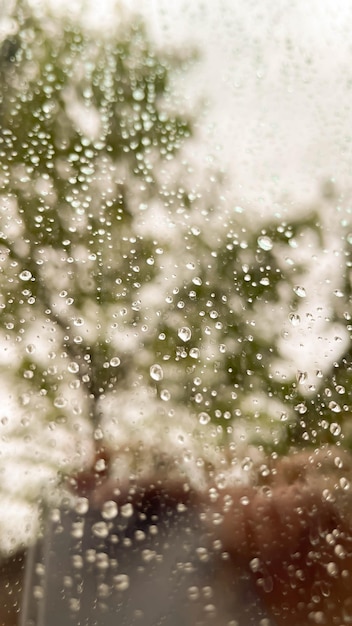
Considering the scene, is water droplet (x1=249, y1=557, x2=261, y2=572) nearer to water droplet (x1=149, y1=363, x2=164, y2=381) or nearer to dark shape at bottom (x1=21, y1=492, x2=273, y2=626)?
dark shape at bottom (x1=21, y1=492, x2=273, y2=626)

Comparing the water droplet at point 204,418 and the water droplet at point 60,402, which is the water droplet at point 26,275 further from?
the water droplet at point 204,418

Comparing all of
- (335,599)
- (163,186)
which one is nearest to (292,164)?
(163,186)

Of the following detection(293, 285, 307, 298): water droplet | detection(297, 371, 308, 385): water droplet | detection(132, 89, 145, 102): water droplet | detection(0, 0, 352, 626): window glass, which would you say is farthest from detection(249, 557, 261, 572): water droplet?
detection(132, 89, 145, 102): water droplet

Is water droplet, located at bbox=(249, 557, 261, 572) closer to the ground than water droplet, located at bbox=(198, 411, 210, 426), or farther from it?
closer to the ground

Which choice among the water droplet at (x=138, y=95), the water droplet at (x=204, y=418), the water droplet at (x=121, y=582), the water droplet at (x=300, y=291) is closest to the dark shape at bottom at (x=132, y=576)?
the water droplet at (x=121, y=582)

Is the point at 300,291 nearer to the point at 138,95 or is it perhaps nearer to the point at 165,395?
the point at 165,395

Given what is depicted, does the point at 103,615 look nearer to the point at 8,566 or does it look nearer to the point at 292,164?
the point at 8,566
